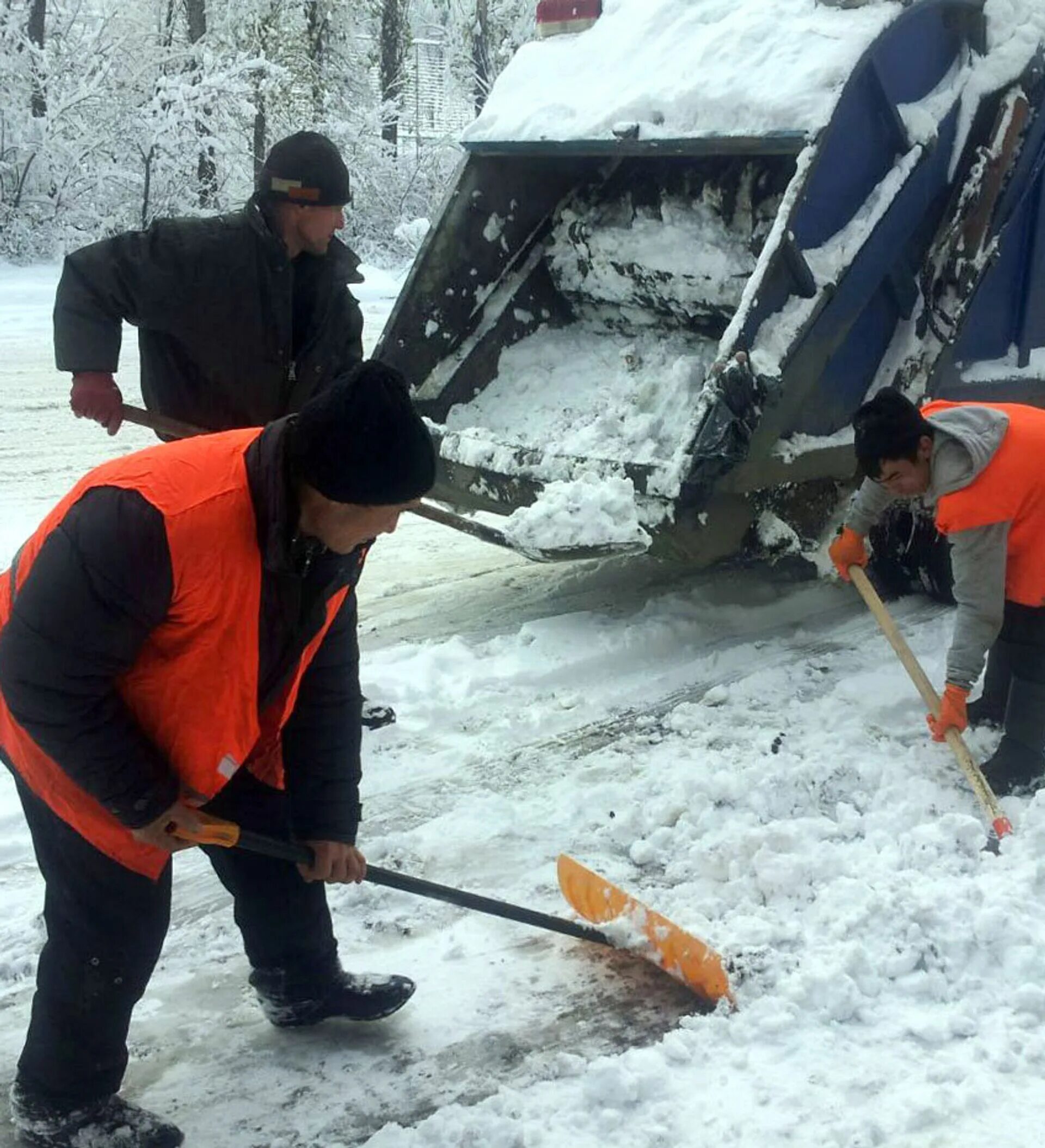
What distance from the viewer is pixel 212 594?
182 cm

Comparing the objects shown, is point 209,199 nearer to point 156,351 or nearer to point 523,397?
point 523,397

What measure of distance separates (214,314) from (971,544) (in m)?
1.97

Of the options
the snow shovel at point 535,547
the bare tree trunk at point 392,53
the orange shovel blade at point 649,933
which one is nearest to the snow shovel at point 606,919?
the orange shovel blade at point 649,933

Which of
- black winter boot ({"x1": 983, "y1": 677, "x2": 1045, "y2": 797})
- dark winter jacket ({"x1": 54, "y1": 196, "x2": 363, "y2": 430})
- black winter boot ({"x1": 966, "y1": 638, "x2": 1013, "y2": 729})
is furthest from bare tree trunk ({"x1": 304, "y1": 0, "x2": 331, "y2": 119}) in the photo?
black winter boot ({"x1": 983, "y1": 677, "x2": 1045, "y2": 797})

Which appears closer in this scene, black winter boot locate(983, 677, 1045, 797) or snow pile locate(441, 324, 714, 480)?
black winter boot locate(983, 677, 1045, 797)

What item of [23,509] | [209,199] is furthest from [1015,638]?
[209,199]

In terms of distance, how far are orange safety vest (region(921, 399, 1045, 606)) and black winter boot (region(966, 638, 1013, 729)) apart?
1.50 ft

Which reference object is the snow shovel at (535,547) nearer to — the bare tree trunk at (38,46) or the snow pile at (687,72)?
the snow pile at (687,72)

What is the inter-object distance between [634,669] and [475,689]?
0.54m

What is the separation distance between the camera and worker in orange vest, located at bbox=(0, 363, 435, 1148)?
1.74 meters

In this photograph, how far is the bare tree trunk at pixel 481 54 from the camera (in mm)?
21422

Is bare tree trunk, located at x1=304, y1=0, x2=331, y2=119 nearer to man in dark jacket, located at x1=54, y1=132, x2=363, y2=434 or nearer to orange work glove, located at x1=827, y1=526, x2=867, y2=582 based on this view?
man in dark jacket, located at x1=54, y1=132, x2=363, y2=434

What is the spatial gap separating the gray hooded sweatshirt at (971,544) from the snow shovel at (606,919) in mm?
1120

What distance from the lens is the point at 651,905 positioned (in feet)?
9.38
